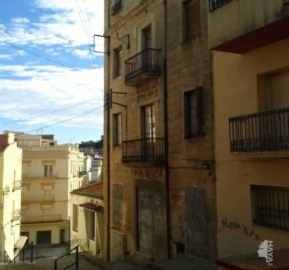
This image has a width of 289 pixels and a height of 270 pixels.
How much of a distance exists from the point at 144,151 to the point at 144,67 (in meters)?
3.07

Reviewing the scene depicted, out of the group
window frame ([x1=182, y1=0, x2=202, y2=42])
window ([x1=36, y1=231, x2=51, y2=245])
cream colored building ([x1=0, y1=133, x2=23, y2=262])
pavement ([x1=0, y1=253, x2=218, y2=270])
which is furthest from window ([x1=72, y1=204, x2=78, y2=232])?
window ([x1=36, y1=231, x2=51, y2=245])

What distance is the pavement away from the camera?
11.3 metres

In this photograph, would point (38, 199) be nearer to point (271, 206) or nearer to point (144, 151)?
point (144, 151)

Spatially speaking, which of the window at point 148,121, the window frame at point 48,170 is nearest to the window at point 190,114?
the window at point 148,121

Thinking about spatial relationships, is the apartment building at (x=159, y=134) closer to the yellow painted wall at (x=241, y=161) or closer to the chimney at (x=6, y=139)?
the yellow painted wall at (x=241, y=161)

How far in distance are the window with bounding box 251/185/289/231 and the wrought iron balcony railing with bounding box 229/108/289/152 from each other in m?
1.12

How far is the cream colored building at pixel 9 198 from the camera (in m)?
30.0

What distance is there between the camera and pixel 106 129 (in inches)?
768

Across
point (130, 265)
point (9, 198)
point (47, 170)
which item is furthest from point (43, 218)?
point (130, 265)

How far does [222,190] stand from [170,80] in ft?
15.1

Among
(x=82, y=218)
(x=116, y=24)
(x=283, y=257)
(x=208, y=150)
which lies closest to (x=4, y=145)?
(x=82, y=218)

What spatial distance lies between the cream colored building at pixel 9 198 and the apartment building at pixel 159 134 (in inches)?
543

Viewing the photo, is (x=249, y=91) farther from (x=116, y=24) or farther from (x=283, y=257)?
(x=116, y=24)

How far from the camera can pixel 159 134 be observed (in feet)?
48.4
